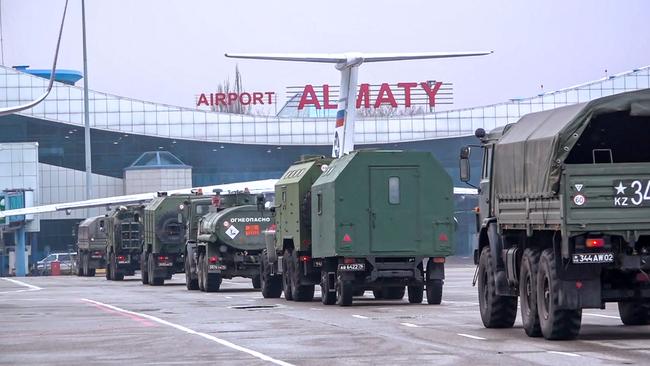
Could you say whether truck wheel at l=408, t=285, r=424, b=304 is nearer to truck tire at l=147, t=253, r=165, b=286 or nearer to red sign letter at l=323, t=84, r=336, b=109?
truck tire at l=147, t=253, r=165, b=286

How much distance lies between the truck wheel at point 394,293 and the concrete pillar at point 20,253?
6517 cm

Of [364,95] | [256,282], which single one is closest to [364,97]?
[364,95]

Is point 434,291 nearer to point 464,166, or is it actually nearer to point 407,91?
point 464,166

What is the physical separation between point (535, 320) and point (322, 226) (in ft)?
39.4

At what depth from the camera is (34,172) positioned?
343 feet

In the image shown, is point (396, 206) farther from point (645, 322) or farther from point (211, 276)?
point (211, 276)

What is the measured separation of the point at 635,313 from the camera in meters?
21.7

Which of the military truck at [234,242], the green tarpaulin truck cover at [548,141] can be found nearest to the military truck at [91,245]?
the military truck at [234,242]

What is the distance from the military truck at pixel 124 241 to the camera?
5944cm

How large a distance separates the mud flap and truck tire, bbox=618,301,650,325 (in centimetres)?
345

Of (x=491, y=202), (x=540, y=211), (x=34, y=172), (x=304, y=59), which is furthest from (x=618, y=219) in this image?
(x=34, y=172)

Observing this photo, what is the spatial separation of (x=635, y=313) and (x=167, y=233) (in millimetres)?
29707

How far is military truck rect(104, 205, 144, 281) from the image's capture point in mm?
59438

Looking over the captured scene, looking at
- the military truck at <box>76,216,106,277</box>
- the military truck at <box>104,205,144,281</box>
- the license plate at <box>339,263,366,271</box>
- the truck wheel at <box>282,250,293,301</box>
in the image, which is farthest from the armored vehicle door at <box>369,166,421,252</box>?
the military truck at <box>76,216,106,277</box>
